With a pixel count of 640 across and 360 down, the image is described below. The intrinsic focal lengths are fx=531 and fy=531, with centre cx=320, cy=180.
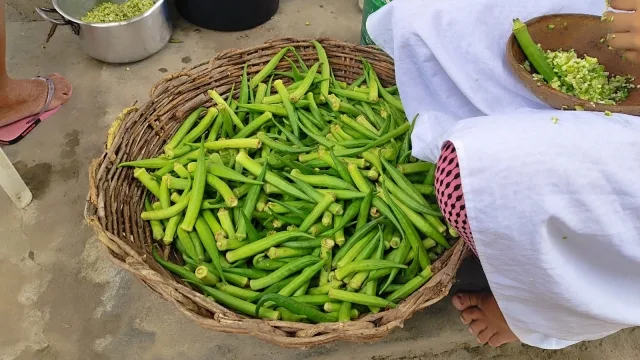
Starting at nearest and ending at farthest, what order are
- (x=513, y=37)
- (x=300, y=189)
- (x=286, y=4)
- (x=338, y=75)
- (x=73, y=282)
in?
(x=513, y=37) < (x=300, y=189) < (x=73, y=282) < (x=338, y=75) < (x=286, y=4)

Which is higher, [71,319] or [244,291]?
[244,291]

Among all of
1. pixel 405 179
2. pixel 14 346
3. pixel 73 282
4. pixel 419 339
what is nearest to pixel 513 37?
pixel 405 179

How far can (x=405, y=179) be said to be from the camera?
1.97 meters

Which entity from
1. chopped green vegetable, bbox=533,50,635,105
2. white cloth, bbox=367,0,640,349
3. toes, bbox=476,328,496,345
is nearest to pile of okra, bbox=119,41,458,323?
white cloth, bbox=367,0,640,349

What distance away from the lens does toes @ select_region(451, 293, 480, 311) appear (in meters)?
2.13

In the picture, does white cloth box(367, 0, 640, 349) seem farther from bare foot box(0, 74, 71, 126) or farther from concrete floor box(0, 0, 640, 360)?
bare foot box(0, 74, 71, 126)

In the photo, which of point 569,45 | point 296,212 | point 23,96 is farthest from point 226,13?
point 569,45

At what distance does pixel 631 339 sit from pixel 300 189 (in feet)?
5.02

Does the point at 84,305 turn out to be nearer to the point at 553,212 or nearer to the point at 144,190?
the point at 144,190

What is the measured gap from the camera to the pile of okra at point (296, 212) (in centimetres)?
183

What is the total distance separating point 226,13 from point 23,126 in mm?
1294

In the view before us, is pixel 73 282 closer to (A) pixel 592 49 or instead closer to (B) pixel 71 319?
(B) pixel 71 319

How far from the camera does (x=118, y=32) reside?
2850mm

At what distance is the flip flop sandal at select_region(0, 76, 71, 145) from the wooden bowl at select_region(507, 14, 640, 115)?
7.36 feet
